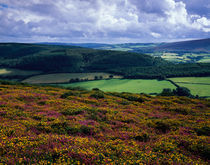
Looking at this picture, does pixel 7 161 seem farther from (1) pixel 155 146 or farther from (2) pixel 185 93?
(2) pixel 185 93

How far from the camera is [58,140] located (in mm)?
9680

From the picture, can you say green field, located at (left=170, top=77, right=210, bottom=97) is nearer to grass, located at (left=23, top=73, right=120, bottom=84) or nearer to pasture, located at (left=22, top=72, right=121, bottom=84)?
pasture, located at (left=22, top=72, right=121, bottom=84)

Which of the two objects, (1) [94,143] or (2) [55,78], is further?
(2) [55,78]

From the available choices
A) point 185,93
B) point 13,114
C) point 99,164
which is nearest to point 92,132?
point 99,164

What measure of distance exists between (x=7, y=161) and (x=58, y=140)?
3.09 meters

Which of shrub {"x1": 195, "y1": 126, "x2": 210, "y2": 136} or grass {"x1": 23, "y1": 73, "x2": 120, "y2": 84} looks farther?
grass {"x1": 23, "y1": 73, "x2": 120, "y2": 84}

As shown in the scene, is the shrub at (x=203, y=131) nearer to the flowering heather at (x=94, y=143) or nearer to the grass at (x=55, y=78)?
the flowering heather at (x=94, y=143)

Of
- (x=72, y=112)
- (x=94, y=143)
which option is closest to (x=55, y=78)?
(x=72, y=112)

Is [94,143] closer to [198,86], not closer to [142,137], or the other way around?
[142,137]

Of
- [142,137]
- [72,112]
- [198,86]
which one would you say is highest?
[72,112]

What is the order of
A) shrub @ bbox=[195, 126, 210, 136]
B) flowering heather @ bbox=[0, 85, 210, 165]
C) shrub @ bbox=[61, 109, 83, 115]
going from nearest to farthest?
flowering heather @ bbox=[0, 85, 210, 165]
shrub @ bbox=[195, 126, 210, 136]
shrub @ bbox=[61, 109, 83, 115]

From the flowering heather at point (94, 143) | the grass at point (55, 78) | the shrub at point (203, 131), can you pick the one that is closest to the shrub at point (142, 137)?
the flowering heather at point (94, 143)

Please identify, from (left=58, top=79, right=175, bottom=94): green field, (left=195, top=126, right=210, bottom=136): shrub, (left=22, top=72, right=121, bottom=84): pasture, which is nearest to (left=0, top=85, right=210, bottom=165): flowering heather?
(left=195, top=126, right=210, bottom=136): shrub

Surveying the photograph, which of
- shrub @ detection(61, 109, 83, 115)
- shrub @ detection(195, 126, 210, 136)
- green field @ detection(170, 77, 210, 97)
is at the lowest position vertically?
green field @ detection(170, 77, 210, 97)
